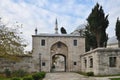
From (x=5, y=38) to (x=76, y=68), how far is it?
16918mm

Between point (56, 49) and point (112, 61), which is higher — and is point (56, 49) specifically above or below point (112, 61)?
above

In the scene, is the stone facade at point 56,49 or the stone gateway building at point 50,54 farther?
the stone facade at point 56,49

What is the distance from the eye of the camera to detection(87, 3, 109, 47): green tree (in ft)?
147

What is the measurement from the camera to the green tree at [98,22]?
44.8m

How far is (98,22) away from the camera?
44.8m

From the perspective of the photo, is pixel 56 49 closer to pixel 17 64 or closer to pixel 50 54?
pixel 50 54

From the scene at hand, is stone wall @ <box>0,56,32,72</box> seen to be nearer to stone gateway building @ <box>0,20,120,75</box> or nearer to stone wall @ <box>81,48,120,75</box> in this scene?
stone gateway building @ <box>0,20,120,75</box>

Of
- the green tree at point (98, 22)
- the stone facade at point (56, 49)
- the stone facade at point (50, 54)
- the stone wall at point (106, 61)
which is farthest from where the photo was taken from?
the green tree at point (98, 22)

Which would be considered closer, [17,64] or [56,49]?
[17,64]

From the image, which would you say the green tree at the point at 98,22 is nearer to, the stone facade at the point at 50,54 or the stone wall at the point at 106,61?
the stone facade at the point at 50,54

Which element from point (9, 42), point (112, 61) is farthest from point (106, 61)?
point (9, 42)

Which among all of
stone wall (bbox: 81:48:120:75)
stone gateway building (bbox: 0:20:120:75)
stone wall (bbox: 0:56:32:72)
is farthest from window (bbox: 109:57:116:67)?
stone wall (bbox: 0:56:32:72)

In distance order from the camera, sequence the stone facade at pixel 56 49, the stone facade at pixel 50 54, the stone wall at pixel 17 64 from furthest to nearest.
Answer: the stone facade at pixel 56 49 → the stone facade at pixel 50 54 → the stone wall at pixel 17 64

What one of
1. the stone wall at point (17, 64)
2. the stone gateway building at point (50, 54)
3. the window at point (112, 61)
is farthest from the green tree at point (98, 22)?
the window at point (112, 61)
